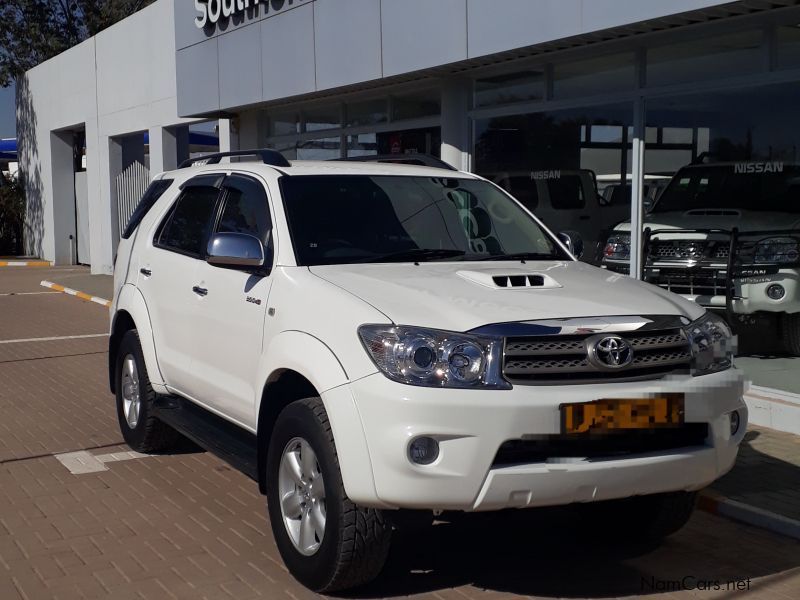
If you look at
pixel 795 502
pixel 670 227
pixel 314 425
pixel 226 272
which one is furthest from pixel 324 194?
pixel 670 227

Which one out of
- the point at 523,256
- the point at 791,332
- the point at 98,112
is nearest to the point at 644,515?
the point at 523,256

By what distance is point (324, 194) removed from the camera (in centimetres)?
542

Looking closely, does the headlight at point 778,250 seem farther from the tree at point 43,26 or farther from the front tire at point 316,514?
the tree at point 43,26

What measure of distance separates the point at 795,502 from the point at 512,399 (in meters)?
2.64

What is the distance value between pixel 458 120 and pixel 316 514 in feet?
26.3

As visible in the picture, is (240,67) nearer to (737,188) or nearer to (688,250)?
(688,250)

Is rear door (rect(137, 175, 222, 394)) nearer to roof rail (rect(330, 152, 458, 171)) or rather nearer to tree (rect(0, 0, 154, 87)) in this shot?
roof rail (rect(330, 152, 458, 171))

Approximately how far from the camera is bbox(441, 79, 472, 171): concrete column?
11672 millimetres

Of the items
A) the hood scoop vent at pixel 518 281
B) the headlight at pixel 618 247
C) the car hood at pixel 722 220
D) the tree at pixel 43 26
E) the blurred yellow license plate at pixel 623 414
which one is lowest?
the blurred yellow license plate at pixel 623 414

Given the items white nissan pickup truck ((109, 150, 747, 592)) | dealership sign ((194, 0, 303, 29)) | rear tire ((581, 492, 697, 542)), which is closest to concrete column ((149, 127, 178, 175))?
dealership sign ((194, 0, 303, 29))

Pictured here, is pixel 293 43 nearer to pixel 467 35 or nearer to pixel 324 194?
pixel 467 35

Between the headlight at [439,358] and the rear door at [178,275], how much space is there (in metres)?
1.92

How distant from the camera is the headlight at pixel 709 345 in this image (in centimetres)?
436

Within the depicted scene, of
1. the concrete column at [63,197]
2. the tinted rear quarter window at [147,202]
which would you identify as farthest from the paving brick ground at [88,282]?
the tinted rear quarter window at [147,202]
